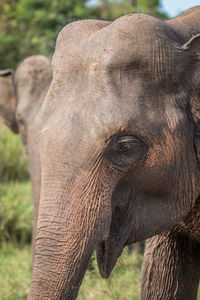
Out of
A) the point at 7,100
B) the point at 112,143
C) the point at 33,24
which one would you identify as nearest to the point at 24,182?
the point at 7,100

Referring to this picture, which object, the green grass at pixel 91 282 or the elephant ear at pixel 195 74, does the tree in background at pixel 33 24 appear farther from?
the elephant ear at pixel 195 74

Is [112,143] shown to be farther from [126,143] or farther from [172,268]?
[172,268]

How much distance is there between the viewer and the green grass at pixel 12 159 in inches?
386

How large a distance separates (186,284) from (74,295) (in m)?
1.22

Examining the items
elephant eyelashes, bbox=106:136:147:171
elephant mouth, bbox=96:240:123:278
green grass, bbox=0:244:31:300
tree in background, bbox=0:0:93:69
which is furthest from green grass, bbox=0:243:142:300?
tree in background, bbox=0:0:93:69

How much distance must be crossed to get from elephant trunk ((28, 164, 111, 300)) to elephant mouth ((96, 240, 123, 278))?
148 mm

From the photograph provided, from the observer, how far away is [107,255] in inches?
100

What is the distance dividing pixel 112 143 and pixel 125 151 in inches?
3.2

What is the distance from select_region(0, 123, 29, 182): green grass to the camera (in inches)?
386

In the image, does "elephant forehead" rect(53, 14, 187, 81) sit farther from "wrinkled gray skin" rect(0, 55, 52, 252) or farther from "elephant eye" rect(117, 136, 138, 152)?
"wrinkled gray skin" rect(0, 55, 52, 252)

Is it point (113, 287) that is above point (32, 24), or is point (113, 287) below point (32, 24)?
above

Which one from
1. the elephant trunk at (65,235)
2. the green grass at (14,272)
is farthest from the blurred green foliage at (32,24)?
→ the elephant trunk at (65,235)

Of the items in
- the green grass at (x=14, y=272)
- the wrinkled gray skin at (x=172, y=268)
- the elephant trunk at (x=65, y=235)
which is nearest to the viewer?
the elephant trunk at (x=65, y=235)

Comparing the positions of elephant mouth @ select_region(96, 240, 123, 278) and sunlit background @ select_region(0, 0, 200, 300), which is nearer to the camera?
elephant mouth @ select_region(96, 240, 123, 278)
